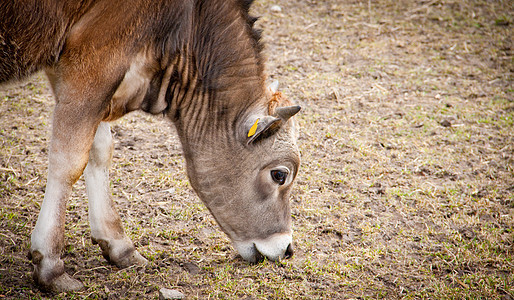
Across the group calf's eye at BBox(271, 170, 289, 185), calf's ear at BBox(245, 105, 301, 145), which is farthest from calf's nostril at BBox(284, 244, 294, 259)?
calf's ear at BBox(245, 105, 301, 145)

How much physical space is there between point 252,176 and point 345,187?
184 cm

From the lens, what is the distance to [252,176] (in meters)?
4.48

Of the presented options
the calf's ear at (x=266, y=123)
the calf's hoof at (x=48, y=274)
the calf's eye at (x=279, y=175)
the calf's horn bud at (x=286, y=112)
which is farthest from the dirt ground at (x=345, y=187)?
the calf's horn bud at (x=286, y=112)

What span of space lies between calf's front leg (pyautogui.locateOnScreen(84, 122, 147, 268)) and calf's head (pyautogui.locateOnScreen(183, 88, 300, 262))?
0.78 metres

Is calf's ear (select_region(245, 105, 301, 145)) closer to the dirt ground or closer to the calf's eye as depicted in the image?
the calf's eye

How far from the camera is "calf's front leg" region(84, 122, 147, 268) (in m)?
4.54

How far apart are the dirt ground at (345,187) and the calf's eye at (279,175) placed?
0.81m

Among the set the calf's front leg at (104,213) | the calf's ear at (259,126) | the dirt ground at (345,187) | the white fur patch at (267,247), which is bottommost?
the dirt ground at (345,187)

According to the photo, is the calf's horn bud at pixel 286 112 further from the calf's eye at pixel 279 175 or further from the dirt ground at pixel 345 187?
the dirt ground at pixel 345 187

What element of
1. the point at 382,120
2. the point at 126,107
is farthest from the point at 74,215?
the point at 382,120

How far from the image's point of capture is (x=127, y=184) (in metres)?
5.68

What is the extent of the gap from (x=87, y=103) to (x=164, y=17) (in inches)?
35.6

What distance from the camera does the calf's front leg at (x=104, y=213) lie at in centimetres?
454

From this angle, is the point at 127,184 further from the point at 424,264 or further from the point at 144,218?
the point at 424,264
